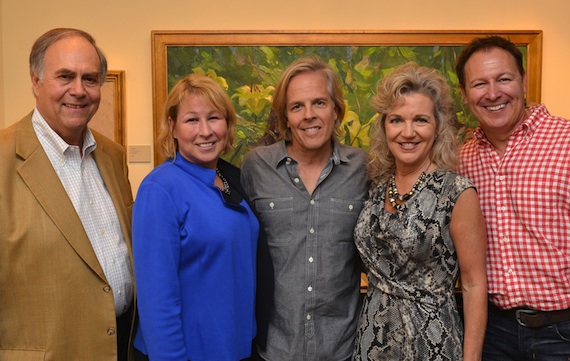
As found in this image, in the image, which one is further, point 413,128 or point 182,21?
point 182,21

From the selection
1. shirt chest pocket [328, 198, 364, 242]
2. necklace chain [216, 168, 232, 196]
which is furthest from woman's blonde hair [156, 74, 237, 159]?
shirt chest pocket [328, 198, 364, 242]

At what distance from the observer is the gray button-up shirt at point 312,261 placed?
1.77 m

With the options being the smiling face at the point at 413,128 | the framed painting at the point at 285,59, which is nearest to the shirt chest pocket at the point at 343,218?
the smiling face at the point at 413,128

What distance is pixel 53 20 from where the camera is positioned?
3201 millimetres

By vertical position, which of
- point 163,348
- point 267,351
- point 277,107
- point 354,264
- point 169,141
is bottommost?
point 267,351

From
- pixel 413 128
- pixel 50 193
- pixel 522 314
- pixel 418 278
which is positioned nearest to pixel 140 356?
pixel 50 193

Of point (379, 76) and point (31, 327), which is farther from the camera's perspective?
point (379, 76)

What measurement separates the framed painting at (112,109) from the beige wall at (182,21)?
54 mm

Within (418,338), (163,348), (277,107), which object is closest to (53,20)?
(277,107)

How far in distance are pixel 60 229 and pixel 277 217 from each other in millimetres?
707

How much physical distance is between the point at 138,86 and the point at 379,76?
5.00ft

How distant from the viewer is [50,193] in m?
1.60

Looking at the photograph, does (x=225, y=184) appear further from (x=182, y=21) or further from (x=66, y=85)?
(x=182, y=21)

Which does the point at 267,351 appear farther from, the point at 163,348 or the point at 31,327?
the point at 31,327
